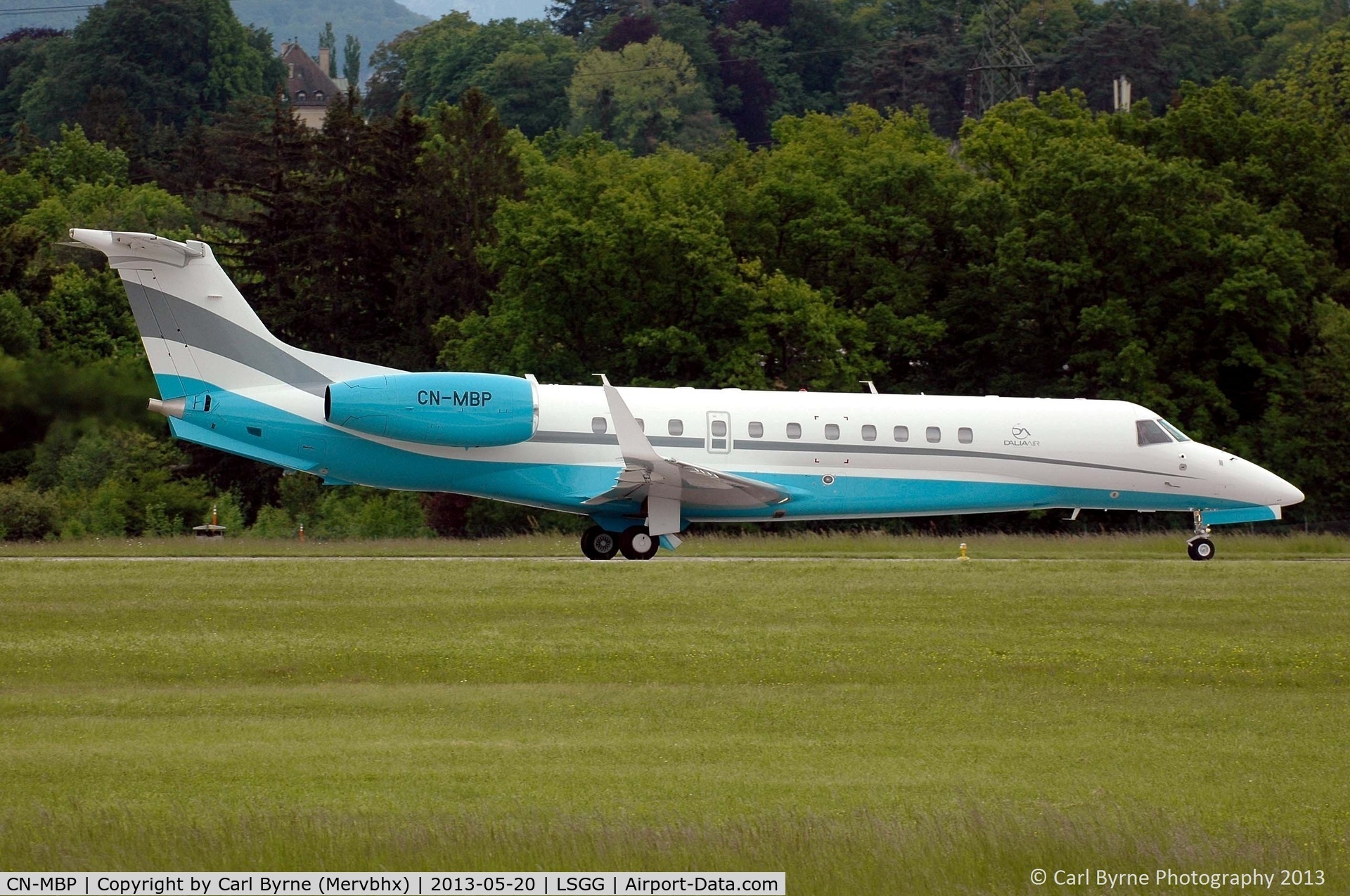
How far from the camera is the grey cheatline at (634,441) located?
87.9 ft

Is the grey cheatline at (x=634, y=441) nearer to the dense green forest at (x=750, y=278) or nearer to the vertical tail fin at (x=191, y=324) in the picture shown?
the vertical tail fin at (x=191, y=324)

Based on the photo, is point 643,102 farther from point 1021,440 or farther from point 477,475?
point 477,475

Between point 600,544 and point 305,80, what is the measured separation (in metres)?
164

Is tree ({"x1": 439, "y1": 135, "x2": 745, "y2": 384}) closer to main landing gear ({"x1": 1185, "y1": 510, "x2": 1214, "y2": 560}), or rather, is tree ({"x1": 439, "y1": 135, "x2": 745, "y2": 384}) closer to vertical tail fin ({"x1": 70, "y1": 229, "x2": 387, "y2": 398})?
main landing gear ({"x1": 1185, "y1": 510, "x2": 1214, "y2": 560})

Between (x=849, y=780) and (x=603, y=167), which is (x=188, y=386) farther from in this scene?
(x=603, y=167)

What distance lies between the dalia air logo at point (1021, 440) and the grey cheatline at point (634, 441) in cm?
3

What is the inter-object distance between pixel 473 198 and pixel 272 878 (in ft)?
173

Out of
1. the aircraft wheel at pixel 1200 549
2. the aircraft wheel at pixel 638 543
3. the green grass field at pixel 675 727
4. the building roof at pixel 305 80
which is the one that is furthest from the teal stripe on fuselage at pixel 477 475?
the building roof at pixel 305 80

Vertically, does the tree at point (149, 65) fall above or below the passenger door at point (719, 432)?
above

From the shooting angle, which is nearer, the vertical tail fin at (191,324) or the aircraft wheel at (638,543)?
the vertical tail fin at (191,324)

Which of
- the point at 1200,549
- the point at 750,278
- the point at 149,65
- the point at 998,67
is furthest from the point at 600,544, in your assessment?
the point at 149,65

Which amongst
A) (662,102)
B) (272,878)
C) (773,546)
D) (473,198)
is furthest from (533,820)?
(662,102)

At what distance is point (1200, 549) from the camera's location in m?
29.9
